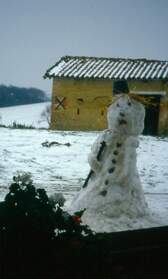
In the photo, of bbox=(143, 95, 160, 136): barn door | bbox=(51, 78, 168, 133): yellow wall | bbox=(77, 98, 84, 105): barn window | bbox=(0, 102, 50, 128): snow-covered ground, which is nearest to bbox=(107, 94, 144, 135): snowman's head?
bbox=(51, 78, 168, 133): yellow wall

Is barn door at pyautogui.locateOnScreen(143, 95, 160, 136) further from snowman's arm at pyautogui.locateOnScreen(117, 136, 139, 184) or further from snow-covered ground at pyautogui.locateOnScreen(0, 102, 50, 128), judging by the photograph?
snowman's arm at pyautogui.locateOnScreen(117, 136, 139, 184)

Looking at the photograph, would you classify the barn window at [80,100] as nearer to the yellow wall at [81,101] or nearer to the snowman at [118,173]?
the yellow wall at [81,101]

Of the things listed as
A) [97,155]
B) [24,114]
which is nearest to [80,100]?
[97,155]

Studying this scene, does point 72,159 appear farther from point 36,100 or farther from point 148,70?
point 36,100

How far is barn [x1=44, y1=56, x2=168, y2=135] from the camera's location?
15.7 metres

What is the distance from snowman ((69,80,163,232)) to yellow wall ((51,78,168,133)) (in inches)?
417

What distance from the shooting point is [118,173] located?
500 cm

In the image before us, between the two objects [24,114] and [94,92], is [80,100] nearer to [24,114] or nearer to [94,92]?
[94,92]

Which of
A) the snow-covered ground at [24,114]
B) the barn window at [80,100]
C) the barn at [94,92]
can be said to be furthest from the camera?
the snow-covered ground at [24,114]

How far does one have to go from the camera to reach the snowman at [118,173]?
16.3 feet

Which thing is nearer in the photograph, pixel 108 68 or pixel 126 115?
pixel 126 115

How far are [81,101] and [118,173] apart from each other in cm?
1131

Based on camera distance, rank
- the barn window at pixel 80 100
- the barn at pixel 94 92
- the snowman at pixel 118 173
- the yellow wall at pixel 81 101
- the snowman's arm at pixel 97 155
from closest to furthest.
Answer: the snowman at pixel 118 173 → the snowman's arm at pixel 97 155 → the barn at pixel 94 92 → the yellow wall at pixel 81 101 → the barn window at pixel 80 100

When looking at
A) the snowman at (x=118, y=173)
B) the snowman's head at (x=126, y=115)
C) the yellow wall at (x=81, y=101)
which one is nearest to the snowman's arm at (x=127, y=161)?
the snowman at (x=118, y=173)
